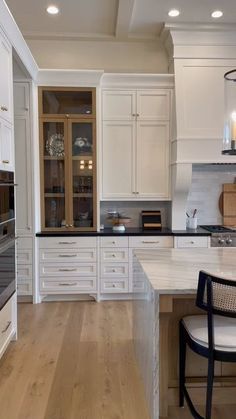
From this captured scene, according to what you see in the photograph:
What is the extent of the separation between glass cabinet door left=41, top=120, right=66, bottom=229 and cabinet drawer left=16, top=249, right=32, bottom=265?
368 mm

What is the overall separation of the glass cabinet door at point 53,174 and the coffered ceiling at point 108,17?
42.8 inches

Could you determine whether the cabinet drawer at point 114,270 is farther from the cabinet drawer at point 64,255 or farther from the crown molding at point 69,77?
the crown molding at point 69,77

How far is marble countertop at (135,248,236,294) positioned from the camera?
1845mm

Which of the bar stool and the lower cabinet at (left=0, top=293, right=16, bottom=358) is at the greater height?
the bar stool

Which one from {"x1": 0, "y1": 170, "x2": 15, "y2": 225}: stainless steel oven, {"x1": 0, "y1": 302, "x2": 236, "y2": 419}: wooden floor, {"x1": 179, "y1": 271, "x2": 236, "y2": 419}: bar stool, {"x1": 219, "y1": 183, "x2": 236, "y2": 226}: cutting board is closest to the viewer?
{"x1": 179, "y1": 271, "x2": 236, "y2": 419}: bar stool

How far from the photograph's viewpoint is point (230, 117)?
229 centimetres

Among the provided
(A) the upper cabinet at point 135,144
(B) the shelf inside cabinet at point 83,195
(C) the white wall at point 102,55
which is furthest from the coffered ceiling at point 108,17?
(B) the shelf inside cabinet at point 83,195

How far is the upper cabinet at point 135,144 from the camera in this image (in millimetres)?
4148

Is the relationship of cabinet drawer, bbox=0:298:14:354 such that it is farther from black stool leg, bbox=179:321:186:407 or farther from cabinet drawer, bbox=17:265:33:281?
black stool leg, bbox=179:321:186:407

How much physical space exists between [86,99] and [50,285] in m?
2.20

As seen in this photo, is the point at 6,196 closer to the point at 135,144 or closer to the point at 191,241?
the point at 135,144

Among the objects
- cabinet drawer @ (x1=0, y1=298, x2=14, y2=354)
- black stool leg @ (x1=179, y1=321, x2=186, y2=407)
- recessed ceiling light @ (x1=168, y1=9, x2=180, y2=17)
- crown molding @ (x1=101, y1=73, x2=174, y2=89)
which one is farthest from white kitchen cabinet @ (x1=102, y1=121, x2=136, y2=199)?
black stool leg @ (x1=179, y1=321, x2=186, y2=407)

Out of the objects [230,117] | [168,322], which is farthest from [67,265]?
[230,117]

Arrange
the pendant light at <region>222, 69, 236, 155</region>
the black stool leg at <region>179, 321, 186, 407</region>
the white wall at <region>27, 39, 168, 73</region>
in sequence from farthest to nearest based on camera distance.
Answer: the white wall at <region>27, 39, 168, 73</region> < the pendant light at <region>222, 69, 236, 155</region> < the black stool leg at <region>179, 321, 186, 407</region>
